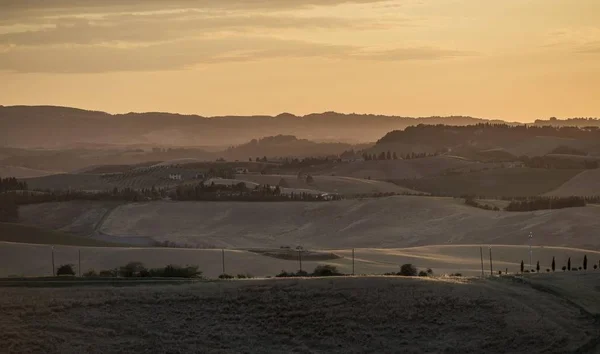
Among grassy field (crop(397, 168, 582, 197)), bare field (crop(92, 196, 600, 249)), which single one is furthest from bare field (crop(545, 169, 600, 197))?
bare field (crop(92, 196, 600, 249))

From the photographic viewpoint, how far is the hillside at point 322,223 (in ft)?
347

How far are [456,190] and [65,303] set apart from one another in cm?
10869

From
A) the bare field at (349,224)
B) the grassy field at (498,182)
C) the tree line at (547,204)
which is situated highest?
the grassy field at (498,182)

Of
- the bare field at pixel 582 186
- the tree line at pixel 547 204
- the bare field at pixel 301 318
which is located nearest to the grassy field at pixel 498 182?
the bare field at pixel 582 186

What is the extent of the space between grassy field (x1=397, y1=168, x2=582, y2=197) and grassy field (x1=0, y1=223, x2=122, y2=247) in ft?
195

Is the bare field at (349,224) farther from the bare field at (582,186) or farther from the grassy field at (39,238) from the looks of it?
the bare field at (582,186)

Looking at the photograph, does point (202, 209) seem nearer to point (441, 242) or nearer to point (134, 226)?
point (134, 226)

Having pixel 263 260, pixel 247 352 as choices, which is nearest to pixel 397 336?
pixel 247 352

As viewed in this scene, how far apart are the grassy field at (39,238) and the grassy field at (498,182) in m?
59.3

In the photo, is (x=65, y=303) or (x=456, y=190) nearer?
(x=65, y=303)

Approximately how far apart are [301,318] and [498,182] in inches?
4427

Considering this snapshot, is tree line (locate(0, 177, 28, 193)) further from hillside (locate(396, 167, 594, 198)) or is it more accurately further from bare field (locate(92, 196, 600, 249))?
hillside (locate(396, 167, 594, 198))

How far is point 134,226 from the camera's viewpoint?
12381 centimetres

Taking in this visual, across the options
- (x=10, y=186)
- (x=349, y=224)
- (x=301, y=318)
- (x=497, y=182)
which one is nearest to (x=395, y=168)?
(x=497, y=182)
